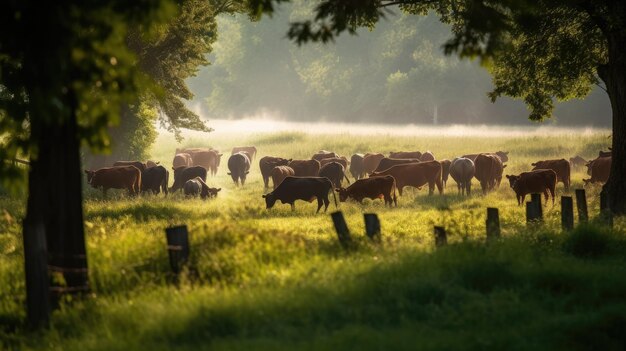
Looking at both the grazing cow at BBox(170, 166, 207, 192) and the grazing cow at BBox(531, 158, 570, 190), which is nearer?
the grazing cow at BBox(531, 158, 570, 190)

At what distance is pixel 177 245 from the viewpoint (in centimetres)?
1052

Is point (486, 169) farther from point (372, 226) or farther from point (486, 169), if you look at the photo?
point (372, 226)

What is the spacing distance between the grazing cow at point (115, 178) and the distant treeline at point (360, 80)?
51.0m

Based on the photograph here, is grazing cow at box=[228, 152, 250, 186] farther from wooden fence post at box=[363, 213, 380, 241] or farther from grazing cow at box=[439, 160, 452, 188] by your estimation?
wooden fence post at box=[363, 213, 380, 241]

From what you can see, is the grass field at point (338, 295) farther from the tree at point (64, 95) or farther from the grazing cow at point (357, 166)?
the grazing cow at point (357, 166)

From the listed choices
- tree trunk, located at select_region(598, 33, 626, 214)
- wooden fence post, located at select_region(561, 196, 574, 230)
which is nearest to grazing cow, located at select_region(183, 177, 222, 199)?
tree trunk, located at select_region(598, 33, 626, 214)

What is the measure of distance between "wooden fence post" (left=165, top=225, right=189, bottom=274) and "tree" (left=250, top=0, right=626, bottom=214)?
461 centimetres

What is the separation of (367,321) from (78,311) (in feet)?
11.2

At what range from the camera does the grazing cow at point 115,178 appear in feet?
94.4

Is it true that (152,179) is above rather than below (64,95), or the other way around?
below

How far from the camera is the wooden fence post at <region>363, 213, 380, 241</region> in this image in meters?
12.1

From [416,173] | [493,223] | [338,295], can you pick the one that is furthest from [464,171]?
[338,295]

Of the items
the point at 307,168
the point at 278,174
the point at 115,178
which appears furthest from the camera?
the point at 307,168

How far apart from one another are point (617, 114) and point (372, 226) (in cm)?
857
